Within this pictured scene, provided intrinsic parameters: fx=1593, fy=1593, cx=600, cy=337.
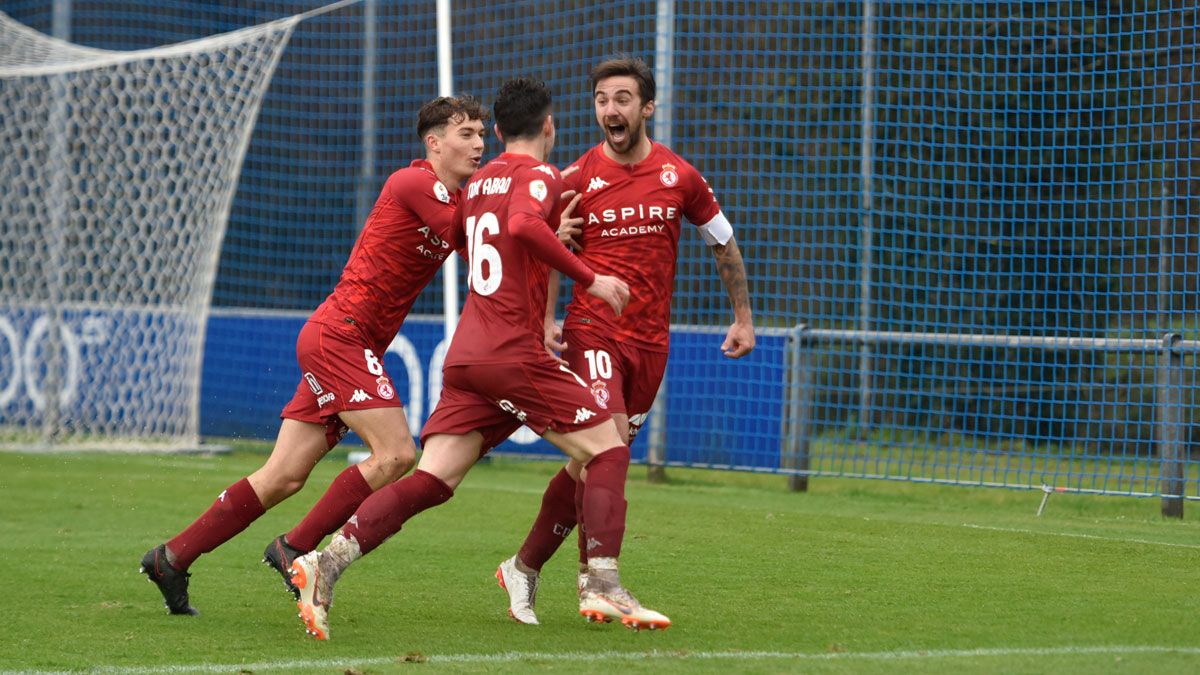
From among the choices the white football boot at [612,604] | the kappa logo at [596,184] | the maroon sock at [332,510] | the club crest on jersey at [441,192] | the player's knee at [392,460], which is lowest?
the white football boot at [612,604]

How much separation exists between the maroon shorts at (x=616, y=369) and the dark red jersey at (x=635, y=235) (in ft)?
0.12

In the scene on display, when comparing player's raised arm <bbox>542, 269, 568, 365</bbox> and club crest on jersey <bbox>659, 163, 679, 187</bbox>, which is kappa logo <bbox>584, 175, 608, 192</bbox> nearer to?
club crest on jersey <bbox>659, 163, 679, 187</bbox>

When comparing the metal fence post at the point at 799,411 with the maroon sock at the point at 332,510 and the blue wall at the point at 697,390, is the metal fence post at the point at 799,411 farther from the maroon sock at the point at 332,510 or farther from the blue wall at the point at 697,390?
the maroon sock at the point at 332,510

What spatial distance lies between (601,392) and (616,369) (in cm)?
14

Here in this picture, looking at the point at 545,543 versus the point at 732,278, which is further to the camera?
the point at 732,278

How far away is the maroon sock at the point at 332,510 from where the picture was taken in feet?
20.4

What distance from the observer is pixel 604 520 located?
5.57 metres

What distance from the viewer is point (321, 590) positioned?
5602 millimetres

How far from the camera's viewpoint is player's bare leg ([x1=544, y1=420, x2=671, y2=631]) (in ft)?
17.7

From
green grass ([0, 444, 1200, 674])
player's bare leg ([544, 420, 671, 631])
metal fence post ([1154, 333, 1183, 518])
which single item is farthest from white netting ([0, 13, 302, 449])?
player's bare leg ([544, 420, 671, 631])

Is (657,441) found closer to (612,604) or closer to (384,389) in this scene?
(384,389)

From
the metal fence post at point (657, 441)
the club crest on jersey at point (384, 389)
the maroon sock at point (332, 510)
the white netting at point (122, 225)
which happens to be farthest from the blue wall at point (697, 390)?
the maroon sock at point (332, 510)

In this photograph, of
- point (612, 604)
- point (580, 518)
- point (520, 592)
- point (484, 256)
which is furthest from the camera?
point (520, 592)

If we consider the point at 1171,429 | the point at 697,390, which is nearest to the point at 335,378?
the point at 1171,429
